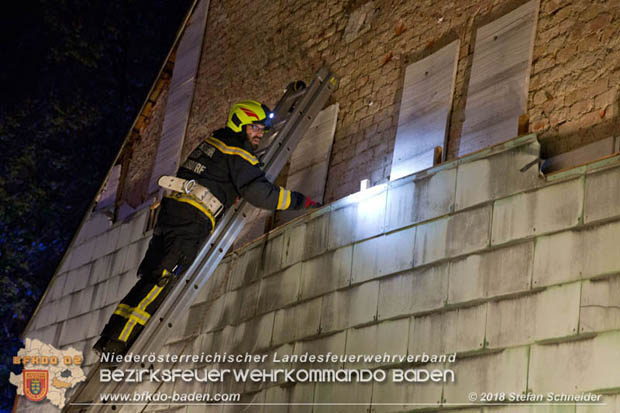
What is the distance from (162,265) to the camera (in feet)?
19.2

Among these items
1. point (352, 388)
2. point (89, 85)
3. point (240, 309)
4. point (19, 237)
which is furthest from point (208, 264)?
point (89, 85)

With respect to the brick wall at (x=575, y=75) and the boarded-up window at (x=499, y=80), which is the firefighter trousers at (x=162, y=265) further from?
the brick wall at (x=575, y=75)

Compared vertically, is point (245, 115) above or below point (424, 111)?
below

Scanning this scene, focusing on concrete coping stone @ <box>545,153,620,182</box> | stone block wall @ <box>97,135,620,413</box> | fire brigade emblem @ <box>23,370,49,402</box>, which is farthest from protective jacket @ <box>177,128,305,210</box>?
fire brigade emblem @ <box>23,370,49,402</box>

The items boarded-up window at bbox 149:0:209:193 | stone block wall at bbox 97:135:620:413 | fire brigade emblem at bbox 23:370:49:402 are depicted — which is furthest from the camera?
boarded-up window at bbox 149:0:209:193

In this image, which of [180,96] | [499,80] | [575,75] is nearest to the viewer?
[575,75]

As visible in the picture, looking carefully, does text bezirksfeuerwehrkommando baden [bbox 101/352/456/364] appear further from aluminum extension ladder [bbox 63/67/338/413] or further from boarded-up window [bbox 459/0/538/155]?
boarded-up window [bbox 459/0/538/155]

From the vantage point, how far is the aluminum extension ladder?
18.5 feet

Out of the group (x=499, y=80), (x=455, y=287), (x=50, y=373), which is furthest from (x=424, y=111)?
(x=50, y=373)

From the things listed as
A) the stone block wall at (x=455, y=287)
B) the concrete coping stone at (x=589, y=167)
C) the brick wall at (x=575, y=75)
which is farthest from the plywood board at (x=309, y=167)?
the concrete coping stone at (x=589, y=167)

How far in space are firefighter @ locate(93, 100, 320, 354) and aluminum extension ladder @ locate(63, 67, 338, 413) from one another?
0.08 metres

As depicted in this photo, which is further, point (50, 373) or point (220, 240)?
point (50, 373)

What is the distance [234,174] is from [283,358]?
4.48 ft

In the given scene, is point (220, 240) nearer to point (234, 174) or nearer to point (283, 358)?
point (234, 174)
